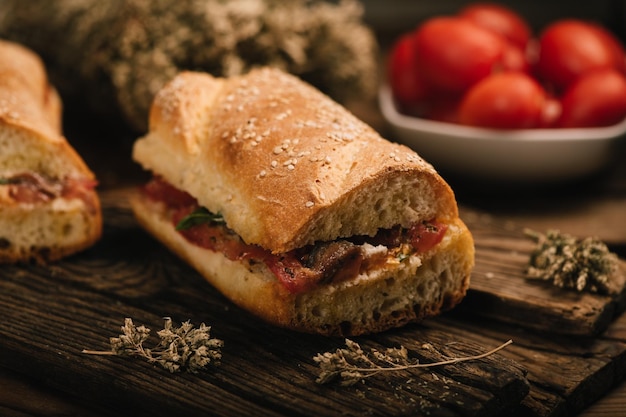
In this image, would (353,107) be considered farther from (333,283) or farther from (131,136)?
(333,283)

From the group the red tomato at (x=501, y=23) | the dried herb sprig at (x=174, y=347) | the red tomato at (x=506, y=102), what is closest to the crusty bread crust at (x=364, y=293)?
the dried herb sprig at (x=174, y=347)

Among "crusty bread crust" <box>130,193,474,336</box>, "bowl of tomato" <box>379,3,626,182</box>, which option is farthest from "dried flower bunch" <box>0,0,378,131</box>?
"crusty bread crust" <box>130,193,474,336</box>

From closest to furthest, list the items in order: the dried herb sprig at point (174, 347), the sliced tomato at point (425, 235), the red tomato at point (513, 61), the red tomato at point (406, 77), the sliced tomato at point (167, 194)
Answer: the dried herb sprig at point (174, 347) → the sliced tomato at point (425, 235) → the sliced tomato at point (167, 194) → the red tomato at point (513, 61) → the red tomato at point (406, 77)

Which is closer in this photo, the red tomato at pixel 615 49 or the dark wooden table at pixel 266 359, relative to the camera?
the dark wooden table at pixel 266 359

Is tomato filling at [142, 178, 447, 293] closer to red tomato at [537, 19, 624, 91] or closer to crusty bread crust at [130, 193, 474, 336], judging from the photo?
crusty bread crust at [130, 193, 474, 336]

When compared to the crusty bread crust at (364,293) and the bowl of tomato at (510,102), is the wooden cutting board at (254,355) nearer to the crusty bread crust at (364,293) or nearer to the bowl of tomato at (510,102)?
the crusty bread crust at (364,293)
